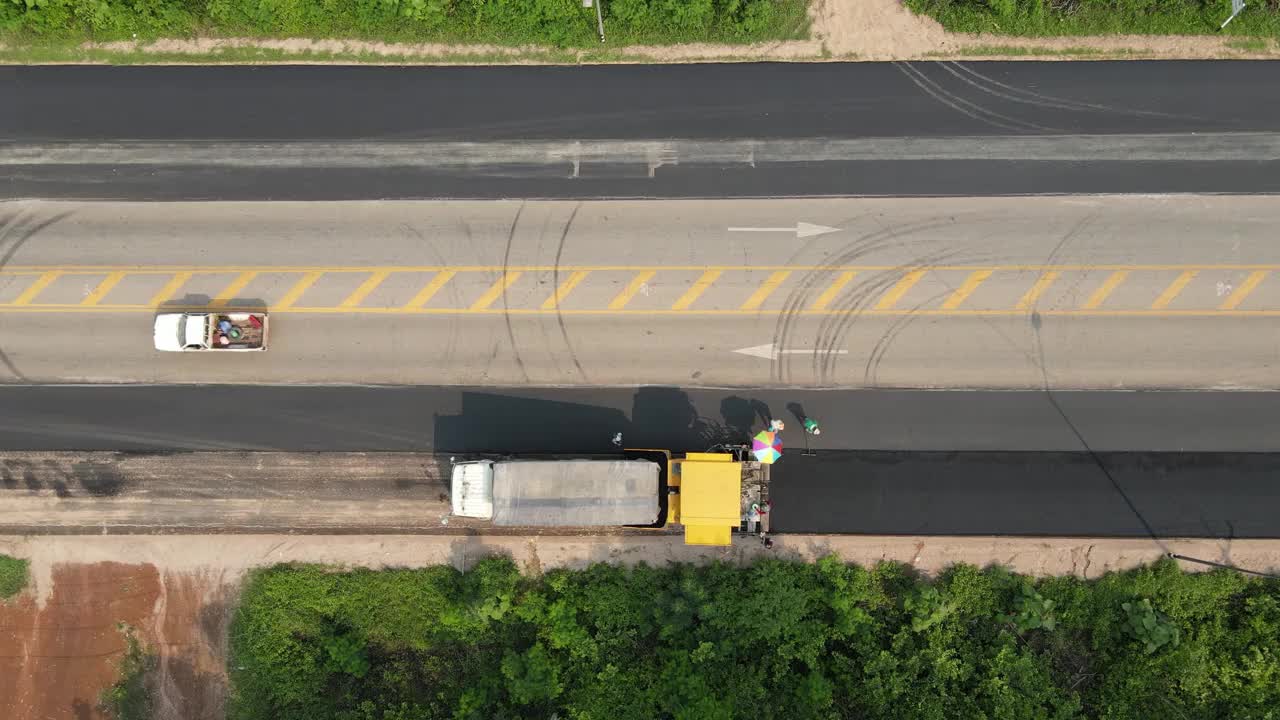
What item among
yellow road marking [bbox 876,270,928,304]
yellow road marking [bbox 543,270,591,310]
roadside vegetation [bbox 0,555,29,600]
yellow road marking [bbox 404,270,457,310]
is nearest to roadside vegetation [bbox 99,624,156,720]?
roadside vegetation [bbox 0,555,29,600]

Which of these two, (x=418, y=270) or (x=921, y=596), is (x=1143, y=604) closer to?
(x=921, y=596)

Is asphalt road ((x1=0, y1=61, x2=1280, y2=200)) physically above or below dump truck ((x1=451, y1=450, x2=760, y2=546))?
above

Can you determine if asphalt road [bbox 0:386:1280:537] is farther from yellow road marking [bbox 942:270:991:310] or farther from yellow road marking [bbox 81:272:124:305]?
yellow road marking [bbox 81:272:124:305]

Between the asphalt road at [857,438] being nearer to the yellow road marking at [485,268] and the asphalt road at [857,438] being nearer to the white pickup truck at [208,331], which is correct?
the white pickup truck at [208,331]

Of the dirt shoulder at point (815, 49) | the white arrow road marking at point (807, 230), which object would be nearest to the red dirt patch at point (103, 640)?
the dirt shoulder at point (815, 49)

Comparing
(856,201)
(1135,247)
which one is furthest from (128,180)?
(1135,247)
